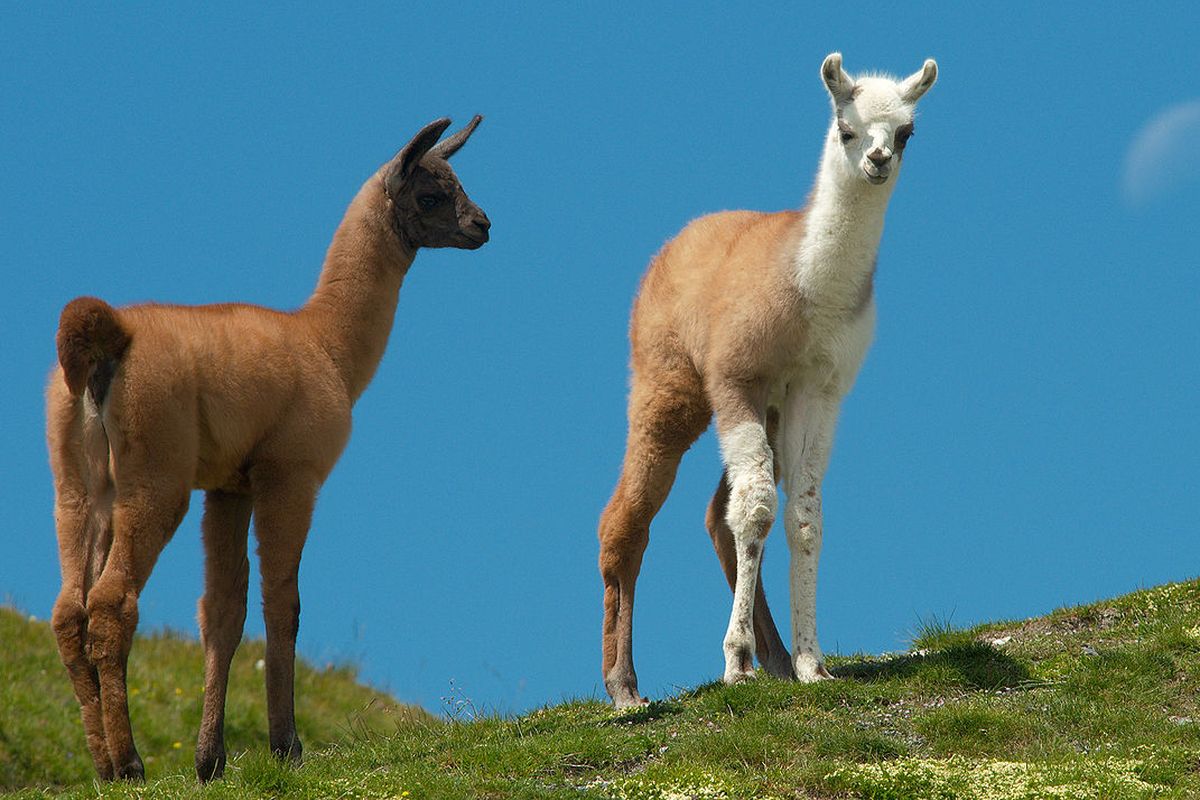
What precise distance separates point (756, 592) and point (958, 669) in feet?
5.37

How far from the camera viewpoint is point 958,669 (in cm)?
1152

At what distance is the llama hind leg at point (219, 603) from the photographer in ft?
34.6

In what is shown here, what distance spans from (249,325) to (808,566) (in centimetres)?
431

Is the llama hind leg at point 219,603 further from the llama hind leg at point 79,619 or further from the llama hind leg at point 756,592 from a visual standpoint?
the llama hind leg at point 756,592

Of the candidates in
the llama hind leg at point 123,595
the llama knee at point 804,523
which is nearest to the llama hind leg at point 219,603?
the llama hind leg at point 123,595

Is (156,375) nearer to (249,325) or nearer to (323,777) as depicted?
(249,325)

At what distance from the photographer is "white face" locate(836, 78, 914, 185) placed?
11.3 meters

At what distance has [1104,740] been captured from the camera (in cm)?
1031

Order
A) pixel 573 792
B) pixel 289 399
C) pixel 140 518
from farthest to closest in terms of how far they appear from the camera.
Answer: pixel 289 399 → pixel 140 518 → pixel 573 792

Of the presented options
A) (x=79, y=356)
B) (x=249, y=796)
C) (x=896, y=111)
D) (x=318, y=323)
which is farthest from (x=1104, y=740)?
(x=79, y=356)

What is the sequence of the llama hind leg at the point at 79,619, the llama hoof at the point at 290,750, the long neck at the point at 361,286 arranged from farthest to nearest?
the long neck at the point at 361,286 → the llama hoof at the point at 290,750 → the llama hind leg at the point at 79,619

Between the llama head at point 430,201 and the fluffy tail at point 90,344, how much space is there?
2.73 meters

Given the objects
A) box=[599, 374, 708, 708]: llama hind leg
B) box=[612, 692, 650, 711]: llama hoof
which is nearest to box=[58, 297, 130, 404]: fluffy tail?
box=[599, 374, 708, 708]: llama hind leg

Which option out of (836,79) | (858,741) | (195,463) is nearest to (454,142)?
(836,79)
